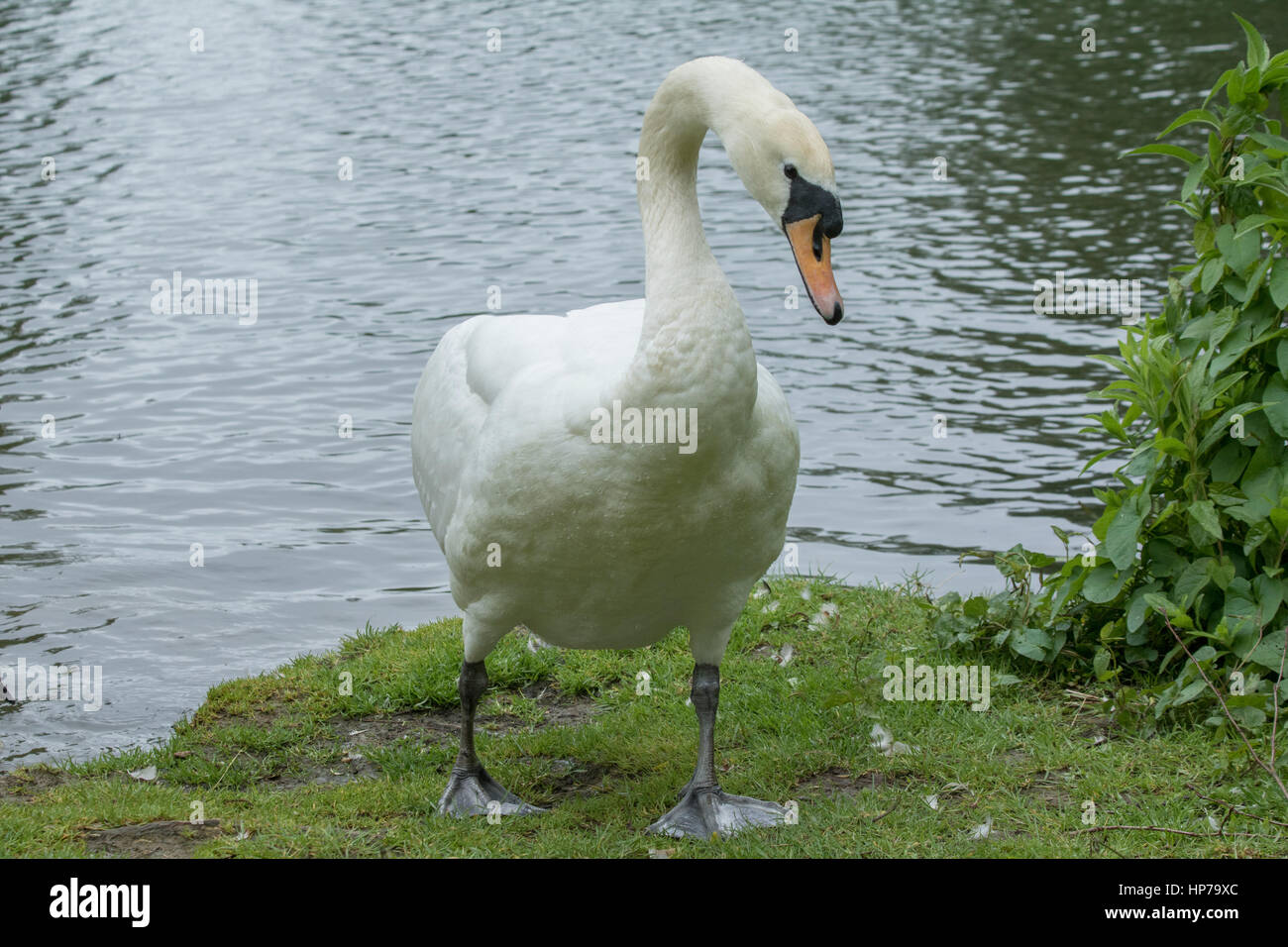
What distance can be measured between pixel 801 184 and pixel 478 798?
2622 millimetres

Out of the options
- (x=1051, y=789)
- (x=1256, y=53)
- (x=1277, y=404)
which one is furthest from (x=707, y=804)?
(x=1256, y=53)

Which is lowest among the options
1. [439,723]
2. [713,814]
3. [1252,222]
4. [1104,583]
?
[439,723]

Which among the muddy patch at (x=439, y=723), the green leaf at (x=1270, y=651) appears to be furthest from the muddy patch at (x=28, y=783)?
the green leaf at (x=1270, y=651)

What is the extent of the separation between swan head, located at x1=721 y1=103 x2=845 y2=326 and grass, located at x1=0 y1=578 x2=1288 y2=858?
191 cm

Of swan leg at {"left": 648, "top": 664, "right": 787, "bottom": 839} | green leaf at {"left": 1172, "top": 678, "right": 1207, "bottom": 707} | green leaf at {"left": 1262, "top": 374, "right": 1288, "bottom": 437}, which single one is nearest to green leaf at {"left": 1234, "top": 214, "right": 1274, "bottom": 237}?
green leaf at {"left": 1262, "top": 374, "right": 1288, "bottom": 437}

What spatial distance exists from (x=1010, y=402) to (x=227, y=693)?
652cm

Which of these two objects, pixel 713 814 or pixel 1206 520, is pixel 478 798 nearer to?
pixel 713 814

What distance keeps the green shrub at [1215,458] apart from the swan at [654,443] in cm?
163

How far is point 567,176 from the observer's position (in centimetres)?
1750

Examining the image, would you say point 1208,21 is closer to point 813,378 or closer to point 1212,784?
point 813,378

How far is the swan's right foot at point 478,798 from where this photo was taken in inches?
215

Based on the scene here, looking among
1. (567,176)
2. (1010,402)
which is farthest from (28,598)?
(567,176)

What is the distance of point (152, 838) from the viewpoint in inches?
195

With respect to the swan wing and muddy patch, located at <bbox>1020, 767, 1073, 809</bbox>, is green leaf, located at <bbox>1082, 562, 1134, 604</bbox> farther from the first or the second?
the swan wing
